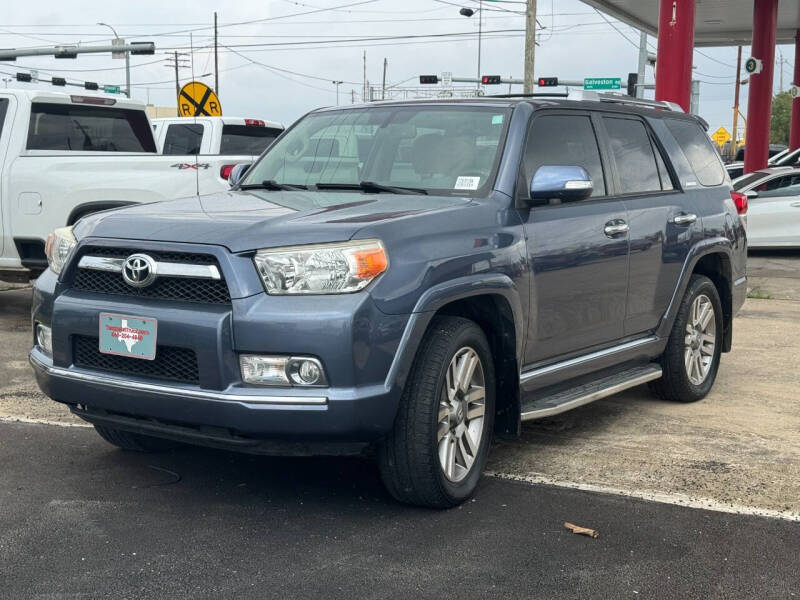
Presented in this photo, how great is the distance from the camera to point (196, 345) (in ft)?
13.3

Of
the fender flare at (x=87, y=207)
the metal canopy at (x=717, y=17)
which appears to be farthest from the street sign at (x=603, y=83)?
the fender flare at (x=87, y=207)

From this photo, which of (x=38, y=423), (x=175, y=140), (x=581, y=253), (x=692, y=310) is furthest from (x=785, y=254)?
(x=38, y=423)

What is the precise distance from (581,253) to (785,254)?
13771 millimetres

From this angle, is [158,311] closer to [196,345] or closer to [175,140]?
[196,345]

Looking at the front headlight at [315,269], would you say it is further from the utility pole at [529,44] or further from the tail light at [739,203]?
the utility pole at [529,44]

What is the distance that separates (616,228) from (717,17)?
95.3ft

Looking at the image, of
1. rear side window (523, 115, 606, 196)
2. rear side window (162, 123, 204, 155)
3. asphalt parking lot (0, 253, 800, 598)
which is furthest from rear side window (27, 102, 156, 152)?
rear side window (523, 115, 606, 196)

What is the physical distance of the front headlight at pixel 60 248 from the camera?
4.68 m

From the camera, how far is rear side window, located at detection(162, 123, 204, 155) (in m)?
13.7

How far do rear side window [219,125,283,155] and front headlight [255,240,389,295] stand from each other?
31.5 ft

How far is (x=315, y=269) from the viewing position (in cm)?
407

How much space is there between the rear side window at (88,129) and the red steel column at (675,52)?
355 inches

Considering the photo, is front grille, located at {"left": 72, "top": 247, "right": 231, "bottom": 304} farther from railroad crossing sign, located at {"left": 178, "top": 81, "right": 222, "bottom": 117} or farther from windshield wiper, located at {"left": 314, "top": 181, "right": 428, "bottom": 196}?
railroad crossing sign, located at {"left": 178, "top": 81, "right": 222, "bottom": 117}

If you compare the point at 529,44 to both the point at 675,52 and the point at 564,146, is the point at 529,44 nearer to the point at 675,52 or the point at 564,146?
the point at 675,52
